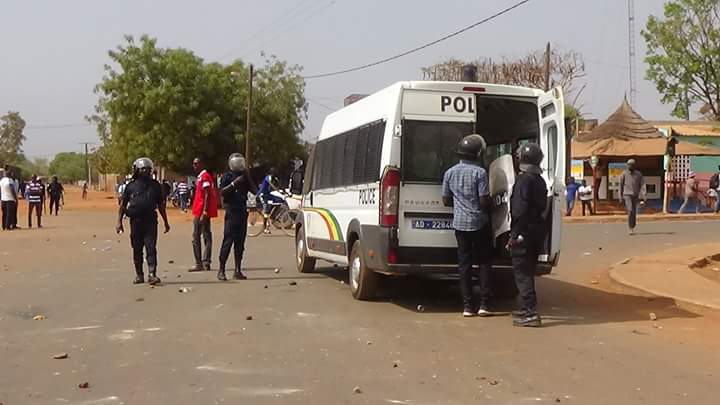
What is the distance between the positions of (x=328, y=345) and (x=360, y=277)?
248 centimetres

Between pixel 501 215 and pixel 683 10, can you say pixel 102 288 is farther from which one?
pixel 683 10

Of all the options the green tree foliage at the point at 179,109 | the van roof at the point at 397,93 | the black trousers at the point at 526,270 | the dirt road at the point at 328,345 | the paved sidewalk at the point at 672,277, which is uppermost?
the green tree foliage at the point at 179,109

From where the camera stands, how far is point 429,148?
9.39 meters

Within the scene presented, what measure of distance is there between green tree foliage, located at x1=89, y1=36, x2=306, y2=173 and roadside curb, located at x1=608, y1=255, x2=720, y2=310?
31412 mm

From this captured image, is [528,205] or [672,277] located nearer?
[528,205]

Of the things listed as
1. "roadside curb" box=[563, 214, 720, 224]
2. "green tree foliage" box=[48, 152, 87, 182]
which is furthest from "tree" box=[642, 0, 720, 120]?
"green tree foliage" box=[48, 152, 87, 182]

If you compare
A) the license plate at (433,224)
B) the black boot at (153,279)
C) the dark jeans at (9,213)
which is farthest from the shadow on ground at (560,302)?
the dark jeans at (9,213)

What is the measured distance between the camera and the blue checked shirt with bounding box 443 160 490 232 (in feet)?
29.2

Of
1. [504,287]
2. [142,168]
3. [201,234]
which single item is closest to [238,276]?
[201,234]

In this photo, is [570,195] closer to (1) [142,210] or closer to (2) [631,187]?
(2) [631,187]

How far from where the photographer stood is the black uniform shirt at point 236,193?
12.4 meters

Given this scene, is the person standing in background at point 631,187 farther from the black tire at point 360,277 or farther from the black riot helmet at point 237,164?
the black tire at point 360,277

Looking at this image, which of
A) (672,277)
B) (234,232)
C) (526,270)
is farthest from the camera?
(234,232)

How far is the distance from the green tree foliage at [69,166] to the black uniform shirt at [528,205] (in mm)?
158873
